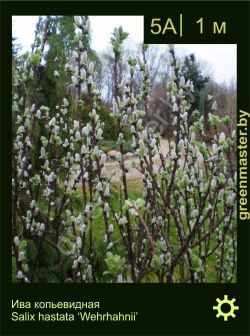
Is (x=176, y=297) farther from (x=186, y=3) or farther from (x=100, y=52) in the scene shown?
(x=100, y=52)

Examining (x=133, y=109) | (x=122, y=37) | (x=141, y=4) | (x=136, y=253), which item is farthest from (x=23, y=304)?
(x=141, y=4)

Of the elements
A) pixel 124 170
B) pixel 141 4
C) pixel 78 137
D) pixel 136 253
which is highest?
pixel 141 4

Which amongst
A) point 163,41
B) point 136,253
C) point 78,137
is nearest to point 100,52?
point 163,41

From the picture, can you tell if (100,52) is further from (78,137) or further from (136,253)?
(136,253)

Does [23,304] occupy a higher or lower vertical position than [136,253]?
lower

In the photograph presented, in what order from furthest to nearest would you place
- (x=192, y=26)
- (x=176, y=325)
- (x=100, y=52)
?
(x=100, y=52)
(x=192, y=26)
(x=176, y=325)

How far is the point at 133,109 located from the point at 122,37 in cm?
35

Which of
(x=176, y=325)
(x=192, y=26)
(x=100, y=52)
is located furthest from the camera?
(x=100, y=52)

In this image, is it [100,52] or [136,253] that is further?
[100,52]

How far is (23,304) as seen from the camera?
1.97 m

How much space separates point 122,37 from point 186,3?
335 mm

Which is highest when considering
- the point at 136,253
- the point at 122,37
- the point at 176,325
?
the point at 122,37

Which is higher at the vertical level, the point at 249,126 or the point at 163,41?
the point at 163,41

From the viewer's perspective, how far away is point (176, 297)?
194 centimetres
